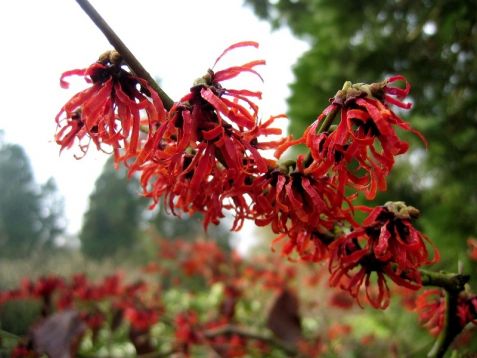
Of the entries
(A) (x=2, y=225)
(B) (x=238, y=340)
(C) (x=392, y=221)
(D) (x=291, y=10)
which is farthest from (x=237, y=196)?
(A) (x=2, y=225)

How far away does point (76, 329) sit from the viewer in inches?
52.6

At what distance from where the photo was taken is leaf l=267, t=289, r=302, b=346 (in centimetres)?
242

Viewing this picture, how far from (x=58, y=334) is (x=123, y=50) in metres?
0.98

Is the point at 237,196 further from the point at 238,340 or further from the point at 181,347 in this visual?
the point at 238,340

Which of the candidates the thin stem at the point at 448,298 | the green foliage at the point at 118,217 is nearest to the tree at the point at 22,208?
the thin stem at the point at 448,298

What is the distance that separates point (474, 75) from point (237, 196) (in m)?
3.70

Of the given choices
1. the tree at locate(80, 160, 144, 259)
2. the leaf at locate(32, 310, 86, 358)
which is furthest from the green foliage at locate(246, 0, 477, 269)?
the tree at locate(80, 160, 144, 259)

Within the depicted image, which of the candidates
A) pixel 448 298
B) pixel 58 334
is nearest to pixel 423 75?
pixel 448 298

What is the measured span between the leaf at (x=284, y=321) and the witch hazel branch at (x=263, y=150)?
64.6 inches

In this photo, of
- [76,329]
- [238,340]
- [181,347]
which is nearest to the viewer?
[76,329]

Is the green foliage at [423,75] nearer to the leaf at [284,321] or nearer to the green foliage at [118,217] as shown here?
the leaf at [284,321]

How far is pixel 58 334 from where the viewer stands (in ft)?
4.32

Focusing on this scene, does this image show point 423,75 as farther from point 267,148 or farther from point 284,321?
point 267,148

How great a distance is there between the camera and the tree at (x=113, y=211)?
17875 millimetres
